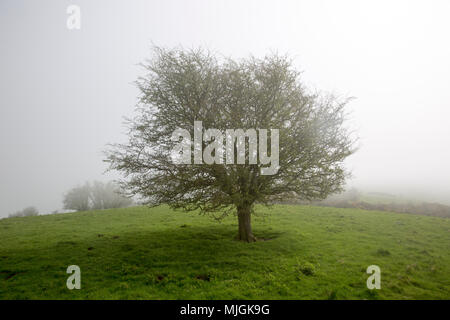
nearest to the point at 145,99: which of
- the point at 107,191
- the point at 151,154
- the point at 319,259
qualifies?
the point at 151,154

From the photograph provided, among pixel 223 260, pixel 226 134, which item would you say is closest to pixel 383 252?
pixel 223 260

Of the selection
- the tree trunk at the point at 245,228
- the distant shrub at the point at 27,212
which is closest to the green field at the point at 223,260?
the tree trunk at the point at 245,228

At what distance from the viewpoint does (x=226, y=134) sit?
13305mm

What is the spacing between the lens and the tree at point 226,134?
13.5 metres

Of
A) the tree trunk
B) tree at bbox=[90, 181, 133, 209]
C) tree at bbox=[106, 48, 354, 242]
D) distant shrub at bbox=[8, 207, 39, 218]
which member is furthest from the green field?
distant shrub at bbox=[8, 207, 39, 218]

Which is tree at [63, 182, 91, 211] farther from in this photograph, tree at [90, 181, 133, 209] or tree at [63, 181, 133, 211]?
tree at [90, 181, 133, 209]

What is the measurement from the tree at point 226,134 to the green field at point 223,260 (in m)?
3.07

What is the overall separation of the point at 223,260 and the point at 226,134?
7288mm

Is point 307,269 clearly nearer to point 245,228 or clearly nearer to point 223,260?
point 223,260

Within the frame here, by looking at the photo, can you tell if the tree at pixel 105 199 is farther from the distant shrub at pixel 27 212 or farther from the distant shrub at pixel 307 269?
the distant shrub at pixel 307 269

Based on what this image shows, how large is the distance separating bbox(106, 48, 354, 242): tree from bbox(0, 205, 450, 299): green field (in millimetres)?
3073

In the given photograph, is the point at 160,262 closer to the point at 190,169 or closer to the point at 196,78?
the point at 190,169

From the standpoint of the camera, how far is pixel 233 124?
13383 mm
